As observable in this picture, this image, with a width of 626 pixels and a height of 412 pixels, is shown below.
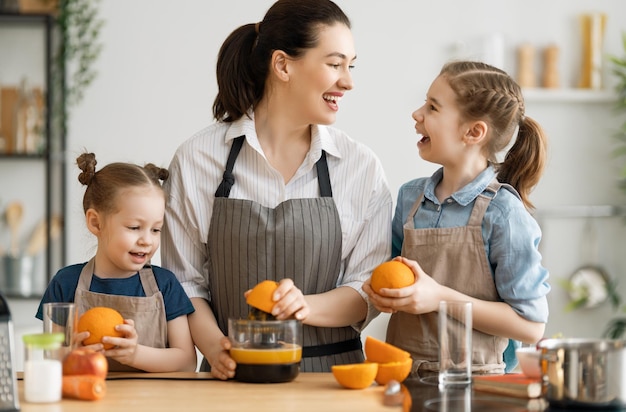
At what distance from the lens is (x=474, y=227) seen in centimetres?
222

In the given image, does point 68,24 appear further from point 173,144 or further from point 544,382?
point 544,382

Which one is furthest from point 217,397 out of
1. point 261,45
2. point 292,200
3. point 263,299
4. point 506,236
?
point 261,45

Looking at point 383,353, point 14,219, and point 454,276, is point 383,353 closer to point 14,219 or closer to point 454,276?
point 454,276

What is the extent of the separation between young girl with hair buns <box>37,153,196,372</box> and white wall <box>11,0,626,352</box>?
243cm

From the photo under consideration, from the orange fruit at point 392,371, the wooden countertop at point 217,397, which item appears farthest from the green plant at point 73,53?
the orange fruit at point 392,371

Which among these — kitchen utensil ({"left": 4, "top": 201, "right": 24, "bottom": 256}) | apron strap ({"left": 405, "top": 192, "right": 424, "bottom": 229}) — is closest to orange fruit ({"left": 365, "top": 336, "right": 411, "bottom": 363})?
apron strap ({"left": 405, "top": 192, "right": 424, "bottom": 229})

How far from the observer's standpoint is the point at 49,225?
4.60 meters

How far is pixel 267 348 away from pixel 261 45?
0.89m

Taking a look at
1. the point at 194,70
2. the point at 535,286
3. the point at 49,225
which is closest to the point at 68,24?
the point at 194,70

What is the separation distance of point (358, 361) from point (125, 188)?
0.74m

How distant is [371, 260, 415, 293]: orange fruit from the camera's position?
2006 millimetres

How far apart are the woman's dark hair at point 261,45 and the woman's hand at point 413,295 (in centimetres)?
67

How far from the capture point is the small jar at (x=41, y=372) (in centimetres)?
176

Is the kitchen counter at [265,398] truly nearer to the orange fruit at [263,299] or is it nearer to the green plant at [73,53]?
the orange fruit at [263,299]
